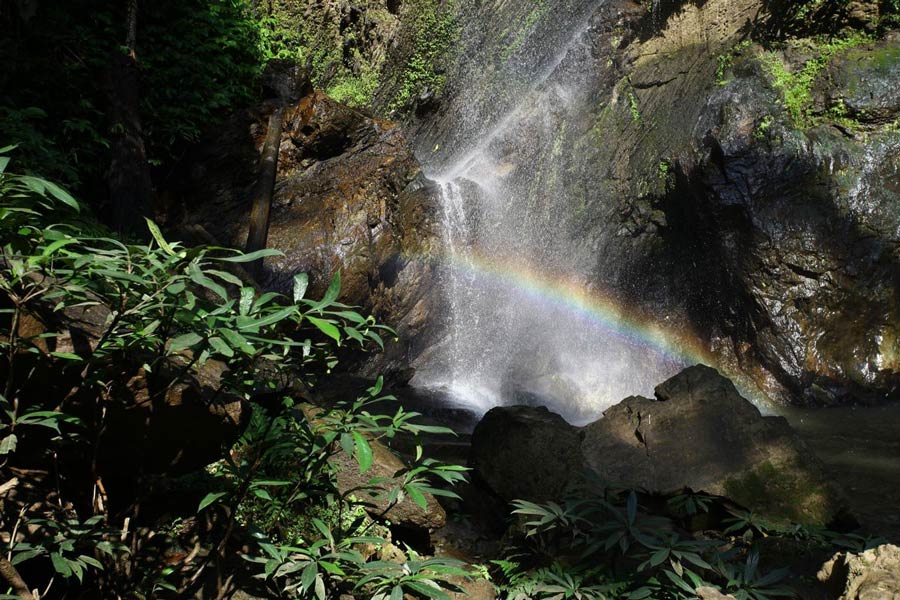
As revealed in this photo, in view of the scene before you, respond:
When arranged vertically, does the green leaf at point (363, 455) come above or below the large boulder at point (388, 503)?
above

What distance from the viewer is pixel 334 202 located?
10.3m

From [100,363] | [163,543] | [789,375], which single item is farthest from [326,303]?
[789,375]

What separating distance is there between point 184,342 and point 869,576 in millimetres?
1992

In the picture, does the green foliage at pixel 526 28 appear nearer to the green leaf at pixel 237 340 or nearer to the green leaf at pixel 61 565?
the green leaf at pixel 237 340

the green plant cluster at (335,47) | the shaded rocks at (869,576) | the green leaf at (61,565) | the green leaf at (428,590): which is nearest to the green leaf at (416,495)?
the green leaf at (428,590)

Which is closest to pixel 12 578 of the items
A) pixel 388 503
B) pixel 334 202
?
pixel 388 503

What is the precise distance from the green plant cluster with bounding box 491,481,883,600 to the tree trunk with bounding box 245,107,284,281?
5.93m

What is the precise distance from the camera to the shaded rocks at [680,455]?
4.19 meters

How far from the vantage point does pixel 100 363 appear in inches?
64.1

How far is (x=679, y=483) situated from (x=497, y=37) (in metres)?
13.5

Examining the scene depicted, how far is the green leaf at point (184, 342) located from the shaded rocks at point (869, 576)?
1918mm

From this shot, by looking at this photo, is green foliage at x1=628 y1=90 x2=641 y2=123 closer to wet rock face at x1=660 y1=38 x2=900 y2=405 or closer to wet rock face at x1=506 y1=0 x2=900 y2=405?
wet rock face at x1=506 y1=0 x2=900 y2=405

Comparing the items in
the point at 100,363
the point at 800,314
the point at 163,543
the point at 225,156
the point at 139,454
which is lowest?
the point at 800,314

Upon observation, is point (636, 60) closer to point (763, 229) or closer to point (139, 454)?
point (763, 229)
